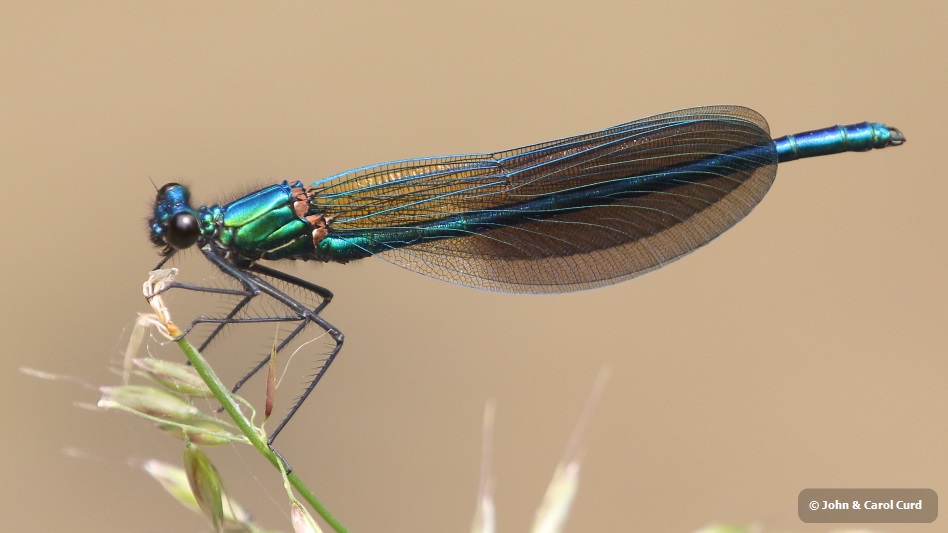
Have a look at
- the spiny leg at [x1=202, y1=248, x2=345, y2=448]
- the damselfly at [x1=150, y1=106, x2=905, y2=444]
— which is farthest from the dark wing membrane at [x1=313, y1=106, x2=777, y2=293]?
the spiny leg at [x1=202, y1=248, x2=345, y2=448]

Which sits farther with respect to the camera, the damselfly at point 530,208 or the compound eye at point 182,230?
the damselfly at point 530,208

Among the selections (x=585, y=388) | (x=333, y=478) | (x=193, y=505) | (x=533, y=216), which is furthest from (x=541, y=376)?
(x=193, y=505)
